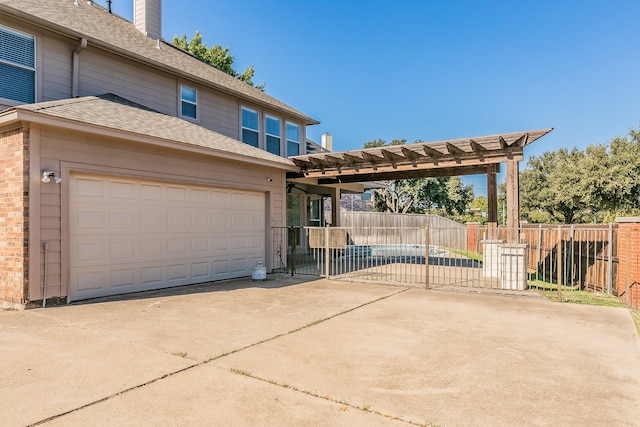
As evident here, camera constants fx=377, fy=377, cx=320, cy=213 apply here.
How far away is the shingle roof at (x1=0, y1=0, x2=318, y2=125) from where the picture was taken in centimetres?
820

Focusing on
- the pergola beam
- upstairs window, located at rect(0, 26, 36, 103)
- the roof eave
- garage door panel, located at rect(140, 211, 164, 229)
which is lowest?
garage door panel, located at rect(140, 211, 164, 229)

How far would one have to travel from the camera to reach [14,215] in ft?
21.3

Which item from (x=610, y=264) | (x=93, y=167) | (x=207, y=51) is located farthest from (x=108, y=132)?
(x=207, y=51)

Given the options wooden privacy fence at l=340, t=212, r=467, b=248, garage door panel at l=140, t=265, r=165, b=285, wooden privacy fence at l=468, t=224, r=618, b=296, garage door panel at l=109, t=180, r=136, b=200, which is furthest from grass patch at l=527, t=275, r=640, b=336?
wooden privacy fence at l=340, t=212, r=467, b=248

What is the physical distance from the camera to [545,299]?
782 centimetres

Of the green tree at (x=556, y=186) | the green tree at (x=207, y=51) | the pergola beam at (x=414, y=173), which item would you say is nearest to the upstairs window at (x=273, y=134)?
the pergola beam at (x=414, y=173)

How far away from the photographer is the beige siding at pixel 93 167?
667cm

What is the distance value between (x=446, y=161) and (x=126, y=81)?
8989 mm

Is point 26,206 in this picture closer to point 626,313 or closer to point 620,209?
point 626,313

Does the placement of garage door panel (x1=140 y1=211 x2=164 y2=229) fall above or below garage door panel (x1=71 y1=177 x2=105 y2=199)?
below

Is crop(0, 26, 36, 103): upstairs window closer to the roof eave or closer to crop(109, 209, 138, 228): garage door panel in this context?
the roof eave

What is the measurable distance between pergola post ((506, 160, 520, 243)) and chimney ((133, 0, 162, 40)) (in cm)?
1221

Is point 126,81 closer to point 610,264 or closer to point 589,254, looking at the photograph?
point 610,264

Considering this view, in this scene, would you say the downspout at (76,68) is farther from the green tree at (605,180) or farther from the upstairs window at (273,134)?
the green tree at (605,180)
